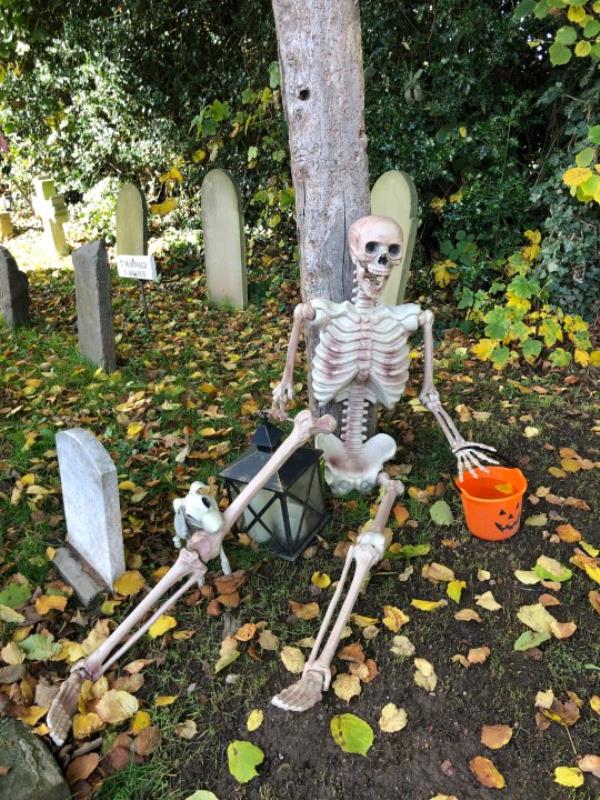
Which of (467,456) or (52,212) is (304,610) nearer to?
(467,456)

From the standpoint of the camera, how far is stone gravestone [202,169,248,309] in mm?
5465

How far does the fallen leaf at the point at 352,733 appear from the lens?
191 cm

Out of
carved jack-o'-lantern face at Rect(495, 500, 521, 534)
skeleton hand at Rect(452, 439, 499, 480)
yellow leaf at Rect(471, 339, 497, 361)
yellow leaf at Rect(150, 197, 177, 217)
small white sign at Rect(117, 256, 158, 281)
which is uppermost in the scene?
yellow leaf at Rect(150, 197, 177, 217)

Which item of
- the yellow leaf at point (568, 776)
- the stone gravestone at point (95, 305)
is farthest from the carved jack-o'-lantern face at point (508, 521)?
the stone gravestone at point (95, 305)

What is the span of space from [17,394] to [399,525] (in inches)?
110

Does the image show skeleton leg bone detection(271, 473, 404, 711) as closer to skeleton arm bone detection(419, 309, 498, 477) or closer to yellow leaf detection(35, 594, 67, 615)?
skeleton arm bone detection(419, 309, 498, 477)

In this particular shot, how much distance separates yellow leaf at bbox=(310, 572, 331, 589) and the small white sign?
3.15 metres

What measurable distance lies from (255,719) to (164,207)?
6707mm

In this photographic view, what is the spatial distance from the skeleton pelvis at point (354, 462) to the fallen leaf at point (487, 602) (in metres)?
0.70

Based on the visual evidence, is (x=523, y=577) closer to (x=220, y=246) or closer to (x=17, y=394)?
(x=17, y=394)

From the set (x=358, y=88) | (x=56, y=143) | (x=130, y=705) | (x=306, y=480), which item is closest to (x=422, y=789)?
(x=130, y=705)

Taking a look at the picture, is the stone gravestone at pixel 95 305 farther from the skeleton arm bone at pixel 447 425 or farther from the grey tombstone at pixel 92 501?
the skeleton arm bone at pixel 447 425

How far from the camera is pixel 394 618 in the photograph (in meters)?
2.37

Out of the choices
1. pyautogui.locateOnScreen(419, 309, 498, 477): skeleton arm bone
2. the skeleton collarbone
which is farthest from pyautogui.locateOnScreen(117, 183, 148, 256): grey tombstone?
pyautogui.locateOnScreen(419, 309, 498, 477): skeleton arm bone
